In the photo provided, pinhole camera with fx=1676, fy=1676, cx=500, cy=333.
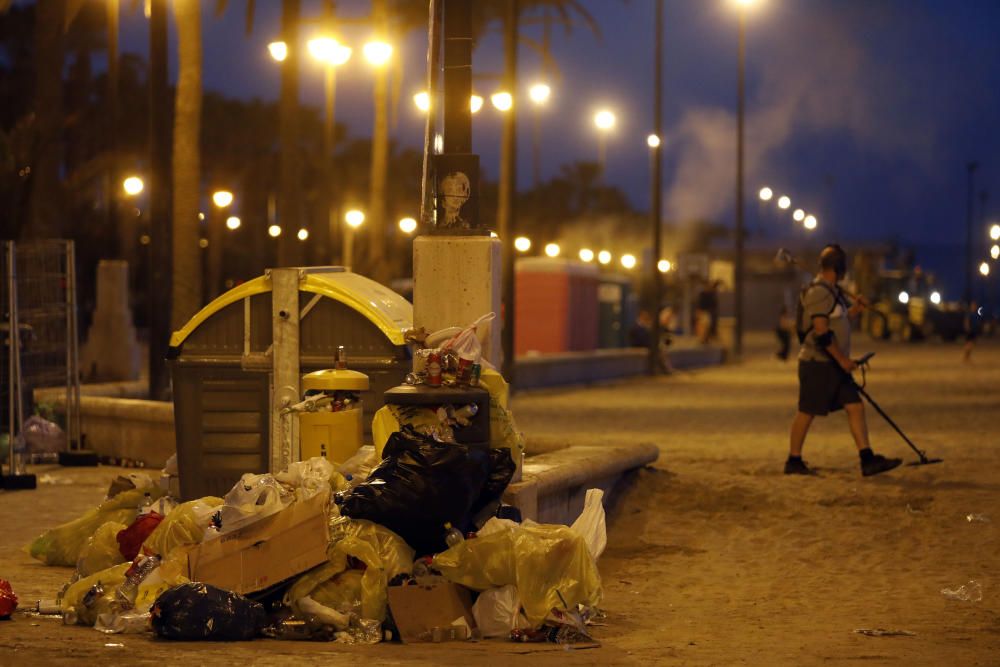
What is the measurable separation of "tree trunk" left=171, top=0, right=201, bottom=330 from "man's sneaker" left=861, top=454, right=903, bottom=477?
9707 mm

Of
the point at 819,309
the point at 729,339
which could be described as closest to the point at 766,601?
the point at 819,309

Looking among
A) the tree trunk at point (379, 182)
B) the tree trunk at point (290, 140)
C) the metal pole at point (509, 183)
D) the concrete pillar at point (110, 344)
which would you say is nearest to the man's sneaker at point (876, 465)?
the tree trunk at point (290, 140)

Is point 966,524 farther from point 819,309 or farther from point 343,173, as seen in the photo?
point 343,173

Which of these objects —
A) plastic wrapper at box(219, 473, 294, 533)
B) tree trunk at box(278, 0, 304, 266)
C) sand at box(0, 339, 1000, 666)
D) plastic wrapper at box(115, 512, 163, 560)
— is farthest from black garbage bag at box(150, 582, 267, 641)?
tree trunk at box(278, 0, 304, 266)

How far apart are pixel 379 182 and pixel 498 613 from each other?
28.7m

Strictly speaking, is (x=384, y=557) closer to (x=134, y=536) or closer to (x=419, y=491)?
(x=419, y=491)

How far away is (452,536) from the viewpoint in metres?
8.02

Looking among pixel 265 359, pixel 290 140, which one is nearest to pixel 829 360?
pixel 265 359

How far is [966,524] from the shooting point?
37.3 feet

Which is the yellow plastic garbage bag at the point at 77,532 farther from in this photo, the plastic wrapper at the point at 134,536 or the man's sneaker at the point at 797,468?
the man's sneaker at the point at 797,468

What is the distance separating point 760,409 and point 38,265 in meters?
11.4

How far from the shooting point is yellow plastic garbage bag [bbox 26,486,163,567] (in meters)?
9.88

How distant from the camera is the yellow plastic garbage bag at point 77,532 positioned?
32.4ft

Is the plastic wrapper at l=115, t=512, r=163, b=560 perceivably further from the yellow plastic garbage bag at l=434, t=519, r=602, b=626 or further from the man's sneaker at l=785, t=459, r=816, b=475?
the man's sneaker at l=785, t=459, r=816, b=475
